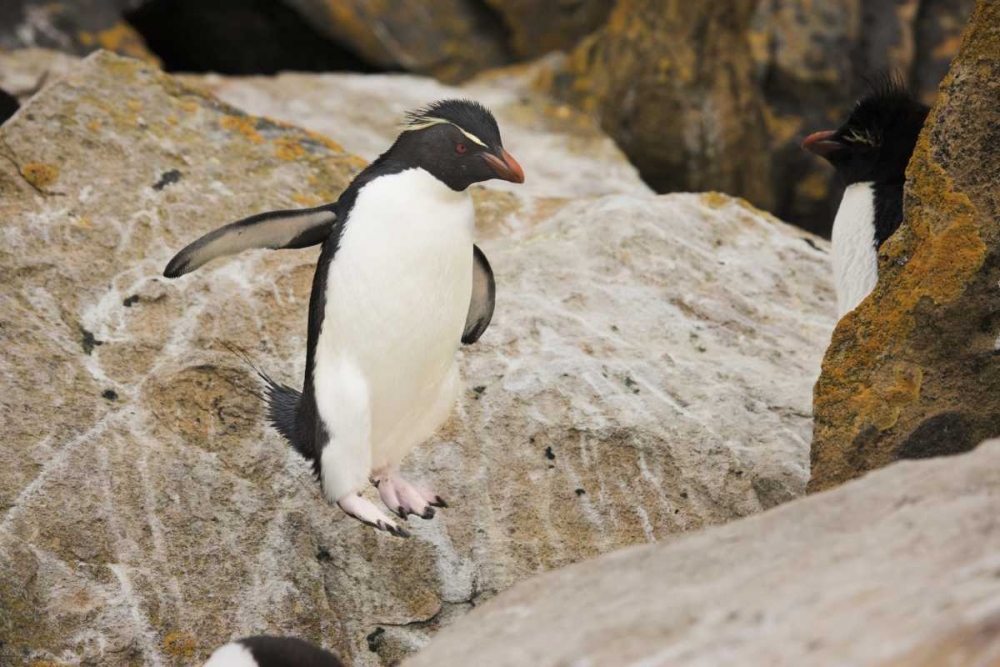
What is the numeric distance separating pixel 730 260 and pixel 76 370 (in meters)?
2.80

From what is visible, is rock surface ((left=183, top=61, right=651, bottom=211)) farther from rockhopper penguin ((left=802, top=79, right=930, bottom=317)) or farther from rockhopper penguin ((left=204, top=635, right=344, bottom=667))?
rockhopper penguin ((left=204, top=635, right=344, bottom=667))

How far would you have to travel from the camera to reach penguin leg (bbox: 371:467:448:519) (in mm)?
4066

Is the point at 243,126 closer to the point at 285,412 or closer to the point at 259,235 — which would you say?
the point at 259,235

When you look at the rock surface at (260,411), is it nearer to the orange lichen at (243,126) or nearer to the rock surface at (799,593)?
the orange lichen at (243,126)

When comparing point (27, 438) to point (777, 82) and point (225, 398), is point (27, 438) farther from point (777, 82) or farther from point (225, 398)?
point (777, 82)

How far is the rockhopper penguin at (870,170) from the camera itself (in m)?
4.95

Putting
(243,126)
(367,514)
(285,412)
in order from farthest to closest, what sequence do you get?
(243,126) → (285,412) → (367,514)

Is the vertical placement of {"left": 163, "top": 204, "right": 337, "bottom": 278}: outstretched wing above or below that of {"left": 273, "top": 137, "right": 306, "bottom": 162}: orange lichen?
above

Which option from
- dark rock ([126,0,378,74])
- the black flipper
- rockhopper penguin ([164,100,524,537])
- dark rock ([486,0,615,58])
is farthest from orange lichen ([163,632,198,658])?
dark rock ([486,0,615,58])

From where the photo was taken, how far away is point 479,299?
4508 mm

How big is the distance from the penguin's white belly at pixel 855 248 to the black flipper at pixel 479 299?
4.61 ft

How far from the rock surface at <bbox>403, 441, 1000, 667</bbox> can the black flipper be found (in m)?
1.74

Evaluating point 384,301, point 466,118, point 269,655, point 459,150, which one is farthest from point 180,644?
point 466,118

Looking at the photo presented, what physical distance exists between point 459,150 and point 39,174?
191cm
